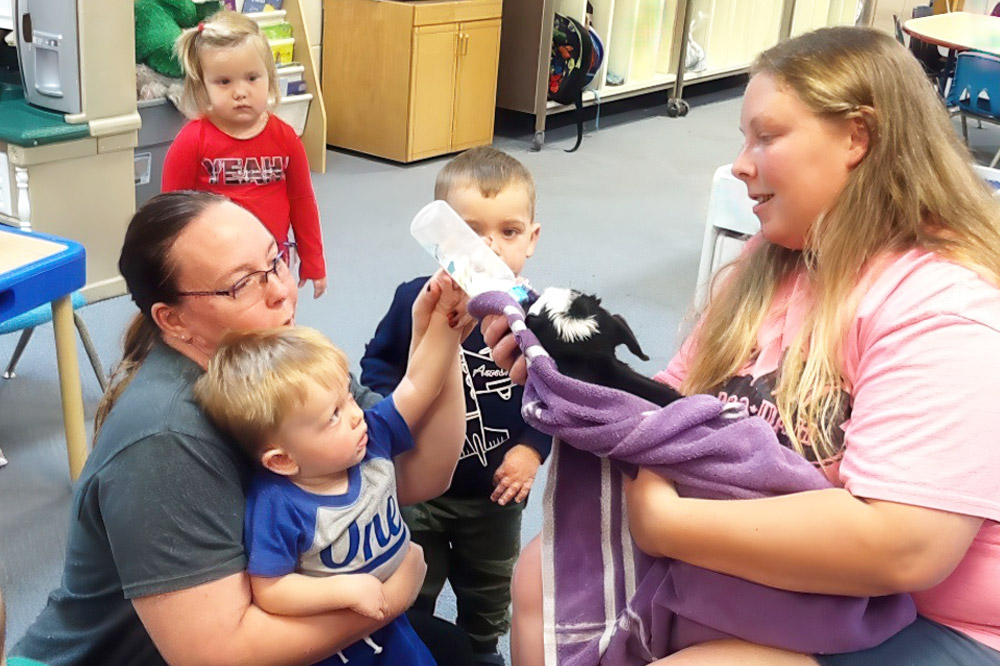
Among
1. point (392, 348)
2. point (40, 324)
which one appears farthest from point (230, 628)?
point (40, 324)

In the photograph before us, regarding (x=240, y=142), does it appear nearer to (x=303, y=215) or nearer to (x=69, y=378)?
(x=303, y=215)

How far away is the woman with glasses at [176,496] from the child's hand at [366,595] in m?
0.03

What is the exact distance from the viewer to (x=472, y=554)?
1.78 meters

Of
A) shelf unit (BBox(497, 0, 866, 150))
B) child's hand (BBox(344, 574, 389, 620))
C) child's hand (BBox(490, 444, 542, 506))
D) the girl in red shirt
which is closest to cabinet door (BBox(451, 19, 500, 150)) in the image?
shelf unit (BBox(497, 0, 866, 150))

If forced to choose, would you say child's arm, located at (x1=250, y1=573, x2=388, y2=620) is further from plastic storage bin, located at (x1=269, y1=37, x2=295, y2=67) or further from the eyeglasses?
plastic storage bin, located at (x1=269, y1=37, x2=295, y2=67)

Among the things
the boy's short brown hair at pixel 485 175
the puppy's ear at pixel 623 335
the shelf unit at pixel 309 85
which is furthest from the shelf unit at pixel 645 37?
the puppy's ear at pixel 623 335

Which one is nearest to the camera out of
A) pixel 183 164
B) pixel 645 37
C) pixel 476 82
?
pixel 183 164

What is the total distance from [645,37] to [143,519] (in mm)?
5860

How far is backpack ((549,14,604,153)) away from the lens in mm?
5609

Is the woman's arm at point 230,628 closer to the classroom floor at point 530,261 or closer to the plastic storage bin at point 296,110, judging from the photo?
the classroom floor at point 530,261

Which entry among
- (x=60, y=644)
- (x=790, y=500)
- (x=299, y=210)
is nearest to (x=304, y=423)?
(x=60, y=644)

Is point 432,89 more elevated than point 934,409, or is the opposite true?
point 934,409

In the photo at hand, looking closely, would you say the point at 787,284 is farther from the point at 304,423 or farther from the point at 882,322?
the point at 304,423

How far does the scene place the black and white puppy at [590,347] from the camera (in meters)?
1.21
